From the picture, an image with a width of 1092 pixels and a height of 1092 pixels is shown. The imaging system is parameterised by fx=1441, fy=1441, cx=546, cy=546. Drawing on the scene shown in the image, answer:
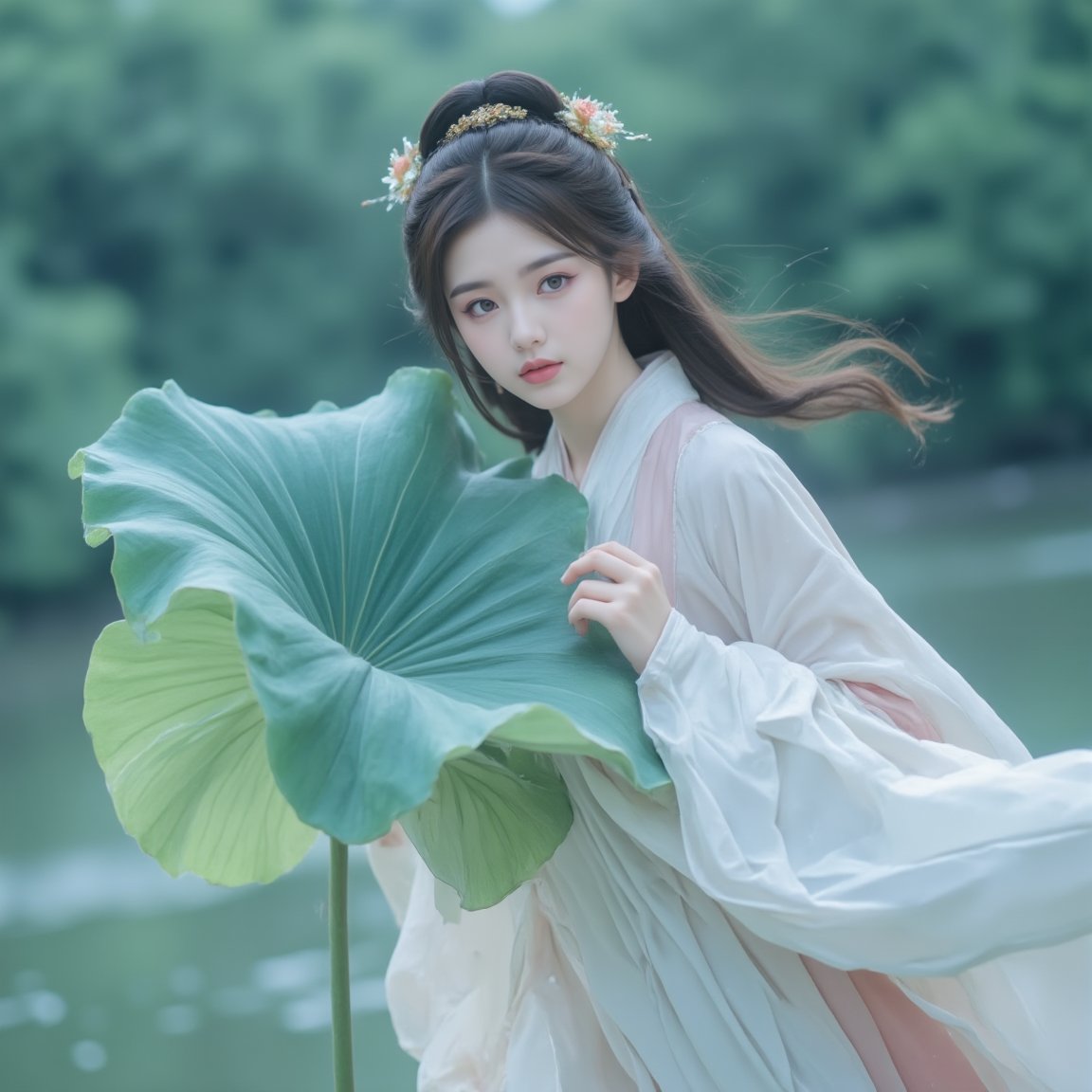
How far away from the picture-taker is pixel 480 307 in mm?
1464

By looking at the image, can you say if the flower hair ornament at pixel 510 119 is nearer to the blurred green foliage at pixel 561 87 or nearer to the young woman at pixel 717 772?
the young woman at pixel 717 772

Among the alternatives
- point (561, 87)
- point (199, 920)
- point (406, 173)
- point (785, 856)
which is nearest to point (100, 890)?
point (199, 920)

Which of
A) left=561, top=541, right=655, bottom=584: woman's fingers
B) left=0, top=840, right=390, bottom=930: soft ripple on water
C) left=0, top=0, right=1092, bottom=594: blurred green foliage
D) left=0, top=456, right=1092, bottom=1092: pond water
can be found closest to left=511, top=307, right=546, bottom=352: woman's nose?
left=561, top=541, right=655, bottom=584: woman's fingers

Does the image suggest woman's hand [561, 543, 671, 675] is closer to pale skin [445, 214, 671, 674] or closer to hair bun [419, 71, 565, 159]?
pale skin [445, 214, 671, 674]

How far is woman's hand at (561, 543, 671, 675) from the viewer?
1.28m

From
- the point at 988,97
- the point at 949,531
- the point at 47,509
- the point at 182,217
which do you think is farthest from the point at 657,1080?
the point at 988,97

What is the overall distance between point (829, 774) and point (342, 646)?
45 centimetres

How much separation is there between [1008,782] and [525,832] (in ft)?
1.43

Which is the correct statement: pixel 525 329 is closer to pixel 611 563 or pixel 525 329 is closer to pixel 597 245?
pixel 597 245

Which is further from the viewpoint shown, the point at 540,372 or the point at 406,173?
the point at 406,173

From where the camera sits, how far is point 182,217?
1282 cm

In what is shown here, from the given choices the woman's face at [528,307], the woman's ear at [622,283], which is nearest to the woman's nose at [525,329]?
the woman's face at [528,307]

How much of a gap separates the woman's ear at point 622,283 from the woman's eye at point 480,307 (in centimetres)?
14

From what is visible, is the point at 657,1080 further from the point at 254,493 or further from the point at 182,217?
the point at 182,217
